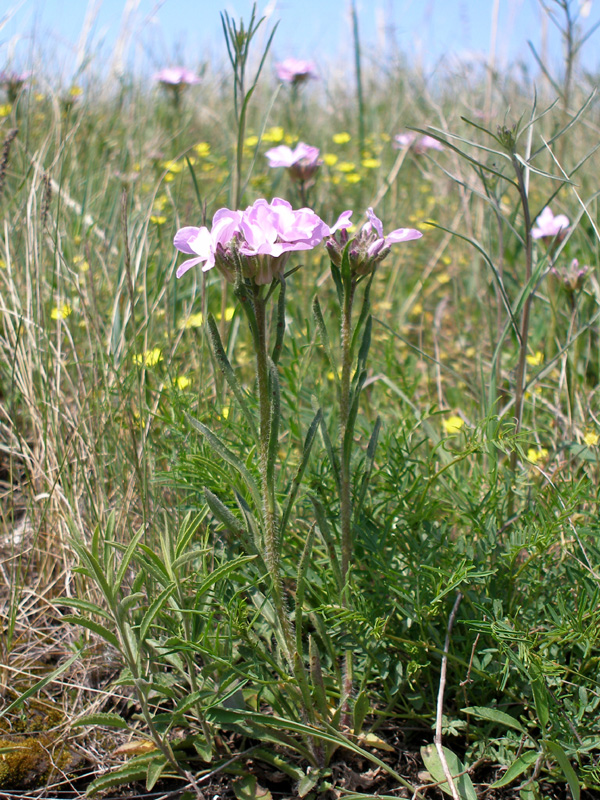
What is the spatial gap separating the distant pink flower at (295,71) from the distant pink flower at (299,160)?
84.9 inches

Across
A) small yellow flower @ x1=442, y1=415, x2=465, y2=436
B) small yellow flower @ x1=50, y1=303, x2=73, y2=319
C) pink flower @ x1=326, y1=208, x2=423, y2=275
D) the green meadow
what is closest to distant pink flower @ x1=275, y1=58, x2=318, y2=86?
the green meadow

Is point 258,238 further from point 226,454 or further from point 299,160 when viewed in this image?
point 299,160

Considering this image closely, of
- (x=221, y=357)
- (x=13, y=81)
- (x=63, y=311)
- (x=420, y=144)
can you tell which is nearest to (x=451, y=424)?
(x=221, y=357)

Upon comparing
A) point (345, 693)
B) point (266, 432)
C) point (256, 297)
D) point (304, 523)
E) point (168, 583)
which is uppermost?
point (256, 297)

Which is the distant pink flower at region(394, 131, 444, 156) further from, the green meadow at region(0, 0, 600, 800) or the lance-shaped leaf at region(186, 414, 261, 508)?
the lance-shaped leaf at region(186, 414, 261, 508)

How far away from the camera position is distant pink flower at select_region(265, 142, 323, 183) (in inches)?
73.6

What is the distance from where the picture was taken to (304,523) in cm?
146

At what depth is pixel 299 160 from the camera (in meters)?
1.95

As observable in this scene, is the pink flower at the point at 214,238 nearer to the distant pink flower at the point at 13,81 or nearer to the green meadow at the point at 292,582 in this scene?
the green meadow at the point at 292,582

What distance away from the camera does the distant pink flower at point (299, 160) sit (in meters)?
1.87

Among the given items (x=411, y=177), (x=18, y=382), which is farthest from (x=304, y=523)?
(x=411, y=177)

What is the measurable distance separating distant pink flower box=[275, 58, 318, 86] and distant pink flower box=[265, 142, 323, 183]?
7.07 feet

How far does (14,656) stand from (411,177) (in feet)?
13.1

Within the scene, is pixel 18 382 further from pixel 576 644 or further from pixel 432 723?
pixel 576 644
